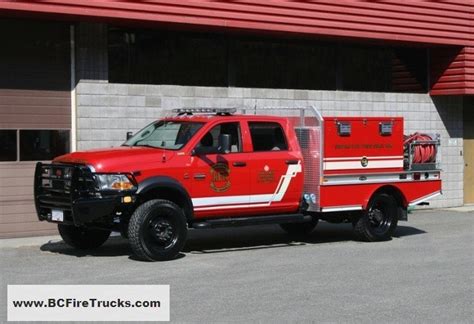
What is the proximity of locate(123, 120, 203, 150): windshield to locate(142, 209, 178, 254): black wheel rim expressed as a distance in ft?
3.51

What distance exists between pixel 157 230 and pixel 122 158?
1.09 metres

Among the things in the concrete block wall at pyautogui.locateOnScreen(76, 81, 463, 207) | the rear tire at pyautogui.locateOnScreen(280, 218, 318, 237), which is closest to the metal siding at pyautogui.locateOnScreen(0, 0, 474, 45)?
the concrete block wall at pyautogui.locateOnScreen(76, 81, 463, 207)

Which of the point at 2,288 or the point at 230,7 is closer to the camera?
the point at 2,288

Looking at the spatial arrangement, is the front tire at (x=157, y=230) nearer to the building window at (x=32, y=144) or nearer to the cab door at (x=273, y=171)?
the cab door at (x=273, y=171)

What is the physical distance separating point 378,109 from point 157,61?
18.2ft

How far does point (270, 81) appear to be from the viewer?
16781 mm

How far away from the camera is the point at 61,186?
1085 cm

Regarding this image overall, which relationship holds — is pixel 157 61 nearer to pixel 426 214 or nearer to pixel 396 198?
pixel 396 198

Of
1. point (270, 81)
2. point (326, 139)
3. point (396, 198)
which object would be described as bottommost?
point (396, 198)

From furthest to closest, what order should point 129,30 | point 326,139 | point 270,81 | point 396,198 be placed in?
point 270,81 → point 129,30 → point 396,198 → point 326,139

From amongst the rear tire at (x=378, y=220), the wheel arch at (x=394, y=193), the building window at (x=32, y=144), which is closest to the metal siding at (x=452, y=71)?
the wheel arch at (x=394, y=193)

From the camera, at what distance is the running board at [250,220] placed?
11.3 metres

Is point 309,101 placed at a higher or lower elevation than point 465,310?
higher

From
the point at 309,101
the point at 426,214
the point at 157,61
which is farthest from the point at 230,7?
the point at 426,214
